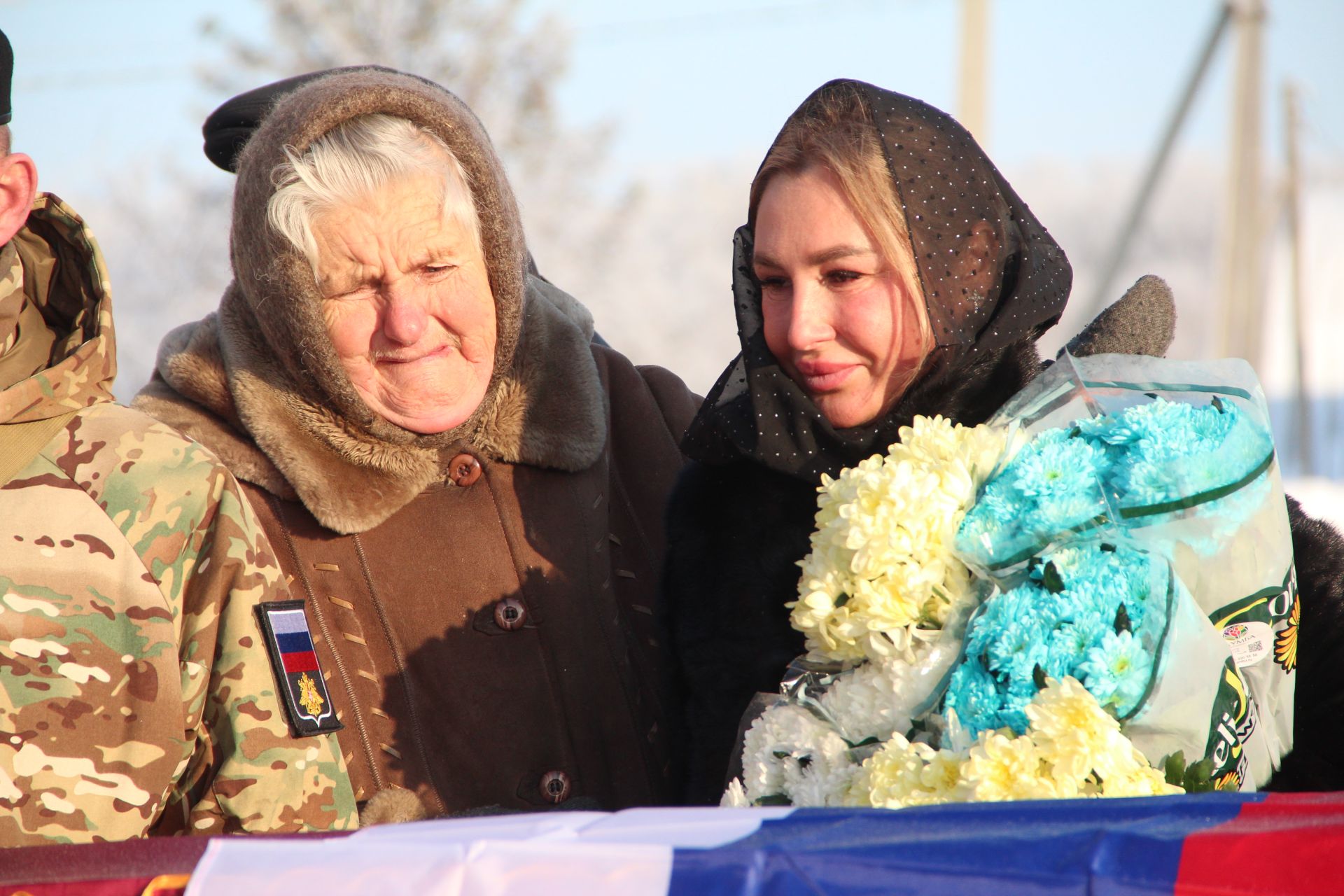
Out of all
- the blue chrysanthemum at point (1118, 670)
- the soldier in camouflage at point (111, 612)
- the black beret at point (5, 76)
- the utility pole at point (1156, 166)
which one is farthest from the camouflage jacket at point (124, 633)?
the utility pole at point (1156, 166)

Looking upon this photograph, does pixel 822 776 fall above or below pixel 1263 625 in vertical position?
below

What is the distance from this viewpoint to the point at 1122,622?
148 centimetres

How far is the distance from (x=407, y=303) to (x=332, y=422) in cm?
31

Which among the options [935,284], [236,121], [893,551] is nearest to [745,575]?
[935,284]

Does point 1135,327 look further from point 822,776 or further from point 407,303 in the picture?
point 407,303

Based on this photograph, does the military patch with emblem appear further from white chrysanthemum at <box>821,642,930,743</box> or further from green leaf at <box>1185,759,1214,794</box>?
green leaf at <box>1185,759,1214,794</box>

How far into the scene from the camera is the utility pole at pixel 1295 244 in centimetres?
1614

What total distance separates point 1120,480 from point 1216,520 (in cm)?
13

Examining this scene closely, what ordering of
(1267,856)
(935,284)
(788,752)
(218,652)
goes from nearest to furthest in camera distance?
(1267,856) → (788,752) → (218,652) → (935,284)

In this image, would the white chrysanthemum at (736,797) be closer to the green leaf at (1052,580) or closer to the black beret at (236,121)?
the green leaf at (1052,580)

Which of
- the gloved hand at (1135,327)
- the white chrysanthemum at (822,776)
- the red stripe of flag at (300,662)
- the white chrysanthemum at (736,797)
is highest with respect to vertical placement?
the gloved hand at (1135,327)

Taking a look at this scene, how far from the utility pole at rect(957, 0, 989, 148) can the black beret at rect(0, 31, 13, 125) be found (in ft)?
28.2

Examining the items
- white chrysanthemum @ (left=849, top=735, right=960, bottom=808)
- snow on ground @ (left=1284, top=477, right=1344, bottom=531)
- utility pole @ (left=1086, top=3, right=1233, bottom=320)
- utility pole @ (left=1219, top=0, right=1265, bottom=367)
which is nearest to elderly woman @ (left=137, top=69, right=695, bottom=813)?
white chrysanthemum @ (left=849, top=735, right=960, bottom=808)

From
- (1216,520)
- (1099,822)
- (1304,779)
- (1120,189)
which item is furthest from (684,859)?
(1120,189)
